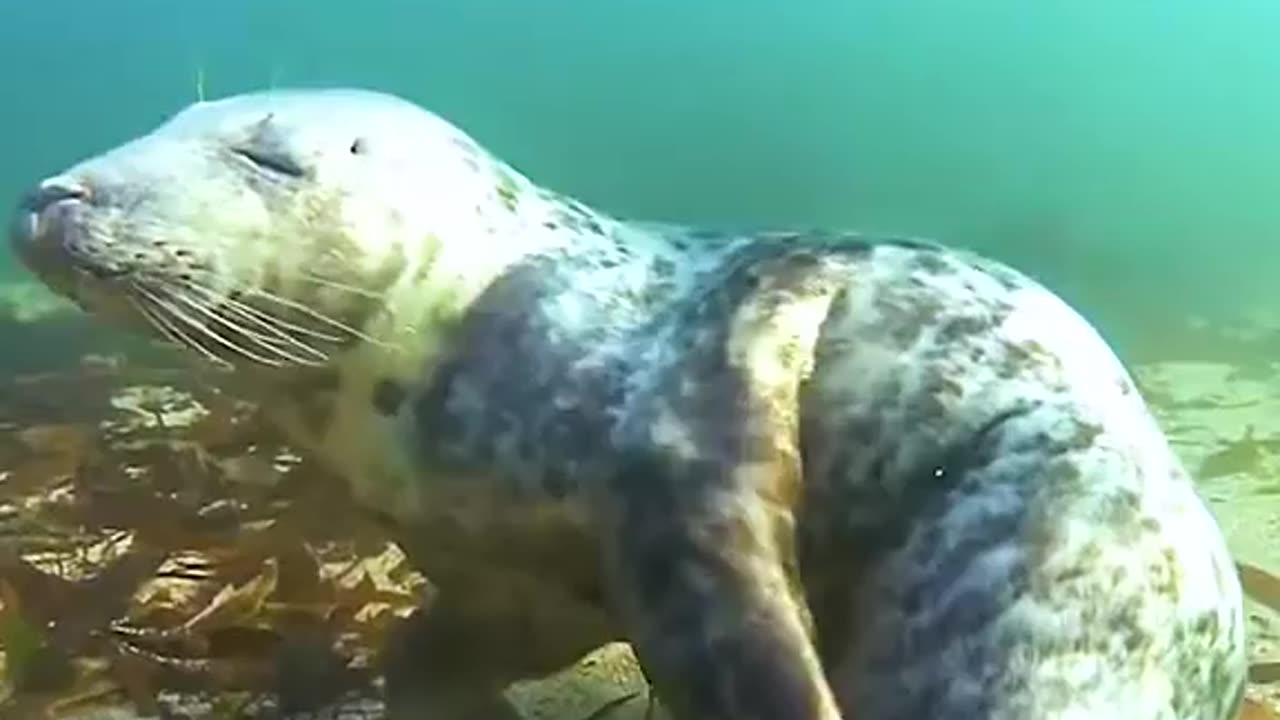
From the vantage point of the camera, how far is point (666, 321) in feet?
7.59

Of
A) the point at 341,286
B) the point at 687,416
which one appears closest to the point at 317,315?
the point at 341,286

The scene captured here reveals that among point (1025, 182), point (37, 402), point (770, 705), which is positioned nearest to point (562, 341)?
point (770, 705)

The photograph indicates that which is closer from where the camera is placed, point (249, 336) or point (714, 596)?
point (714, 596)

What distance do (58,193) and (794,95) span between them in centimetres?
1380

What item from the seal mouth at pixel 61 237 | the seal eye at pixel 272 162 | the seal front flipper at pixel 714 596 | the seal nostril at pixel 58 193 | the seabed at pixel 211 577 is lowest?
the seabed at pixel 211 577

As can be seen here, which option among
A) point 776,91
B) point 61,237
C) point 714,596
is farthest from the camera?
point 776,91

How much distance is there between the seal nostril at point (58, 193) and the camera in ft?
7.39

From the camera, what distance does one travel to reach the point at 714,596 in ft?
6.83

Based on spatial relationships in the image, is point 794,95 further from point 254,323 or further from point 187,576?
point 254,323

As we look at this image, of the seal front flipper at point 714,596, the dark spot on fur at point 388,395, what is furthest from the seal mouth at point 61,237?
the seal front flipper at point 714,596

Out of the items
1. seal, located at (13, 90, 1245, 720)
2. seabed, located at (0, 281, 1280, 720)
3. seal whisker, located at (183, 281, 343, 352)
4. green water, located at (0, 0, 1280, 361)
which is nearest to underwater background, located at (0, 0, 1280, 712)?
green water, located at (0, 0, 1280, 361)

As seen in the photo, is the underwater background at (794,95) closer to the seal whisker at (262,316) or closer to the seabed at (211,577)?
the seabed at (211,577)

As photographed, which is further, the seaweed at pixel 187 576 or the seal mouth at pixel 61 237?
the seaweed at pixel 187 576

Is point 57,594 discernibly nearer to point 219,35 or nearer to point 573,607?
point 573,607
